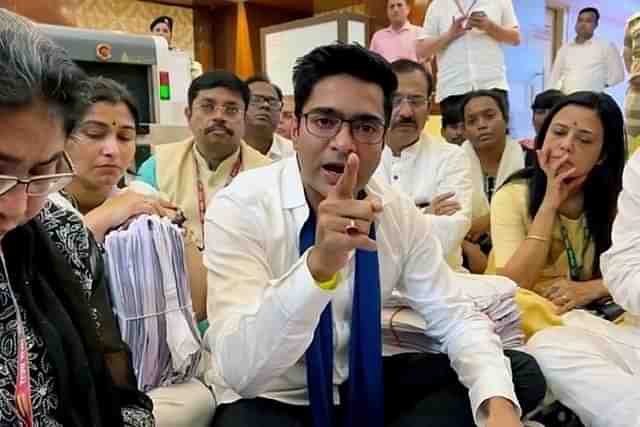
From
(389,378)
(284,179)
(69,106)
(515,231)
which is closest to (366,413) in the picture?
(389,378)

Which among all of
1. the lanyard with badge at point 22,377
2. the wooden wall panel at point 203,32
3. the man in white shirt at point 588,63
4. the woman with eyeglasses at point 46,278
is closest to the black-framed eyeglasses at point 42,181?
the woman with eyeglasses at point 46,278

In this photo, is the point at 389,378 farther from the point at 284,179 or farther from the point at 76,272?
the point at 76,272

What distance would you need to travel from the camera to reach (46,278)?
0.87 m

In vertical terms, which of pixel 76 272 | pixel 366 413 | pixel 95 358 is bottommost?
pixel 366 413

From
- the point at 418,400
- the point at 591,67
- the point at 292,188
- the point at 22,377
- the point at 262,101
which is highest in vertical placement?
the point at 591,67

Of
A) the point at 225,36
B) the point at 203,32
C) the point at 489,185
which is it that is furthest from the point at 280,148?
the point at 203,32

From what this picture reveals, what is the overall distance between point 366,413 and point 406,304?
307 millimetres

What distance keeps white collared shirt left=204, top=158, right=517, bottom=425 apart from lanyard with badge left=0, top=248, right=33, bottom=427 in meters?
0.40

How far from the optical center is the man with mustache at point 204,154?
2.32m

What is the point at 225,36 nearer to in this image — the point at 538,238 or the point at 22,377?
the point at 538,238

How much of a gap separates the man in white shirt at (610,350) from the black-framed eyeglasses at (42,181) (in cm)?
124

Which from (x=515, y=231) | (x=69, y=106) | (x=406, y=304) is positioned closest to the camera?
(x=69, y=106)

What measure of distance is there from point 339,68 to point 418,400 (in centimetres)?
74

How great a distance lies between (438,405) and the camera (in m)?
1.26
